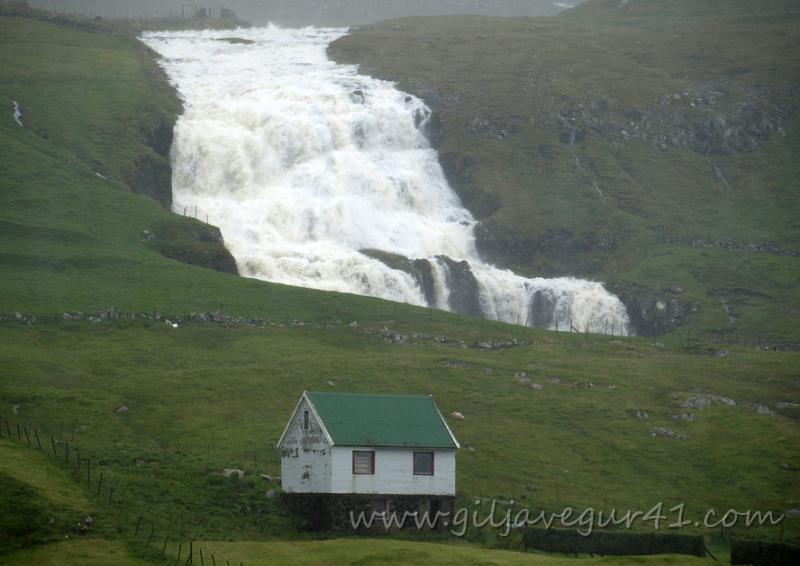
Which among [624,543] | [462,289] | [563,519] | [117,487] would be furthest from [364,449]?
[462,289]

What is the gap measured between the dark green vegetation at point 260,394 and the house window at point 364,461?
492cm

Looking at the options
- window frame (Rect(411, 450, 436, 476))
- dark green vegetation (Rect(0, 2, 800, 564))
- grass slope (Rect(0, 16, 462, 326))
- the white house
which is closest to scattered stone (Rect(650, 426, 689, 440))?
dark green vegetation (Rect(0, 2, 800, 564))

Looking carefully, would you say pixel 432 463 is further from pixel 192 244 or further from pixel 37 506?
pixel 192 244

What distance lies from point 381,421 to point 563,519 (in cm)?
1178

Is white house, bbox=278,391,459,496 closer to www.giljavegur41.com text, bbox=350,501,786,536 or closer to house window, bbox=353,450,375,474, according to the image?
house window, bbox=353,450,375,474

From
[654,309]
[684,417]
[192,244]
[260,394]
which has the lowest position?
[654,309]

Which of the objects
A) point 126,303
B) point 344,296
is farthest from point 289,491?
point 344,296

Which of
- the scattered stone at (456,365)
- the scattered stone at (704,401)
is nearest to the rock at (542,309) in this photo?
the scattered stone at (456,365)

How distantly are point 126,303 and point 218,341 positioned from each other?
1163 cm

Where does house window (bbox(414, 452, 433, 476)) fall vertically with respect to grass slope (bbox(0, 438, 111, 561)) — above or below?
below

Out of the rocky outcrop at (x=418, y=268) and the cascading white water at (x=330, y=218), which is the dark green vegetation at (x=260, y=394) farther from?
the rocky outcrop at (x=418, y=268)

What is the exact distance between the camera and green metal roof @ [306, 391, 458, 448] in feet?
266

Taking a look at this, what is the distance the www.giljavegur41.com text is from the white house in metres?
1.43

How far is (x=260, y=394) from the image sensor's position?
359ft
